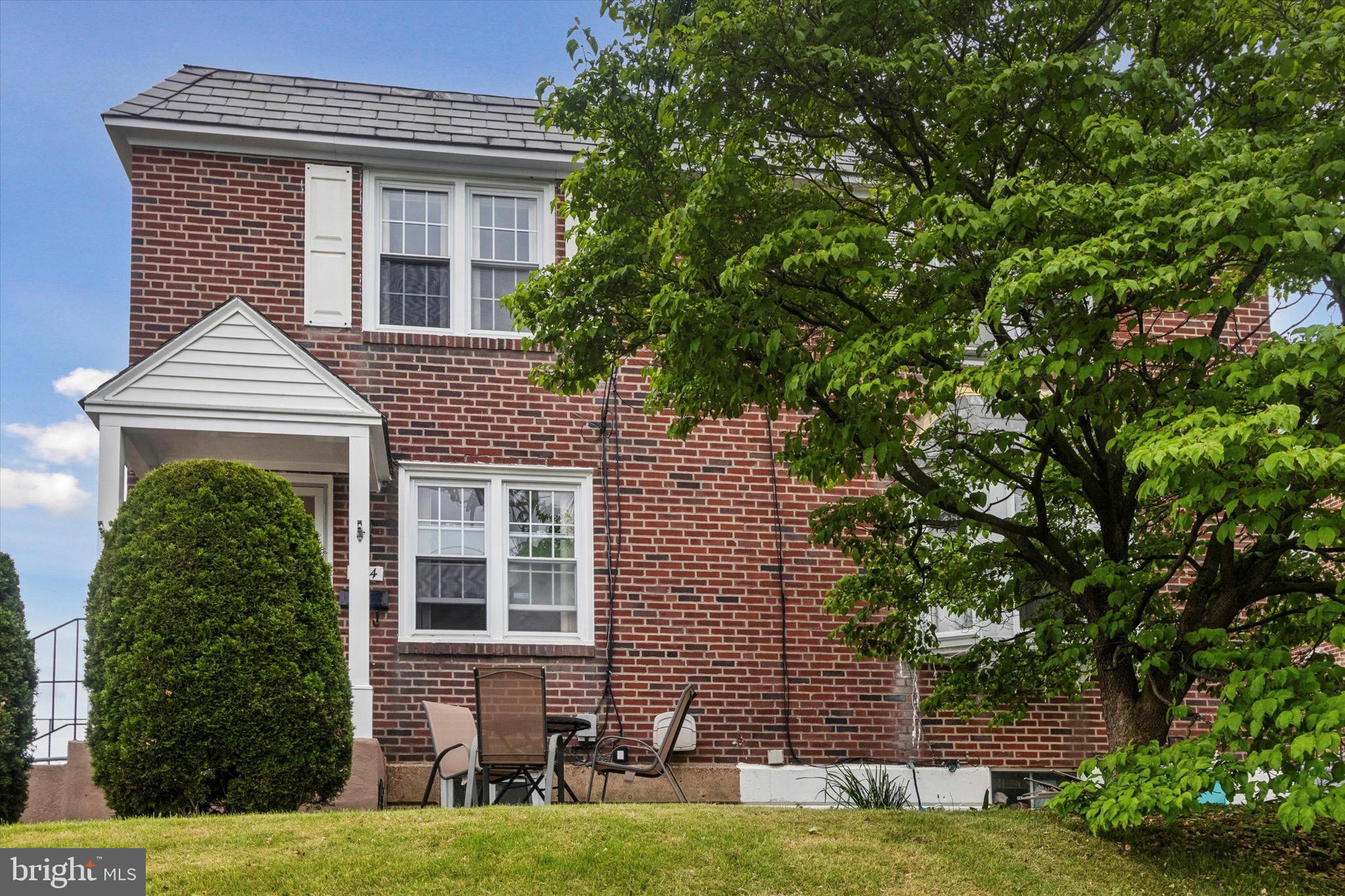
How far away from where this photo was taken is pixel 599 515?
42.1 ft

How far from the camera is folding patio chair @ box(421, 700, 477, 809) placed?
30.5 feet

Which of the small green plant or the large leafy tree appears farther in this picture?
the small green plant

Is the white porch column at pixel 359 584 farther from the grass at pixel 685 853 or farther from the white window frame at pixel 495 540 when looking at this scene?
the grass at pixel 685 853

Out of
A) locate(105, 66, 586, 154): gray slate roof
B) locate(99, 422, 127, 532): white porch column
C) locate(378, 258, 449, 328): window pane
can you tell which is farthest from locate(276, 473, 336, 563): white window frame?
locate(105, 66, 586, 154): gray slate roof

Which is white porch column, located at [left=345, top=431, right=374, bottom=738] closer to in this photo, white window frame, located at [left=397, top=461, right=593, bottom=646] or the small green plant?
white window frame, located at [left=397, top=461, right=593, bottom=646]

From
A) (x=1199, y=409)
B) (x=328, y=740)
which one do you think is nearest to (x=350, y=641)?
(x=328, y=740)

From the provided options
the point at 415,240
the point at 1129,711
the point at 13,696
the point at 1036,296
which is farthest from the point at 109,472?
the point at 1129,711

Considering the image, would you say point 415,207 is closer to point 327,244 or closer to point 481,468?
point 327,244

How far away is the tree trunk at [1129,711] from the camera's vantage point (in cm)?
845

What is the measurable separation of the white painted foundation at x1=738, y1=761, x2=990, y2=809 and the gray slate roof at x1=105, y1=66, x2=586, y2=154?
6039mm

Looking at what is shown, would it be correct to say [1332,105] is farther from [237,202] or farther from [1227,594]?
[237,202]

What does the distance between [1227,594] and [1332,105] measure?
2972mm

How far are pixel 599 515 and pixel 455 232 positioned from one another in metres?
3.06

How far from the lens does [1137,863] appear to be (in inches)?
306
